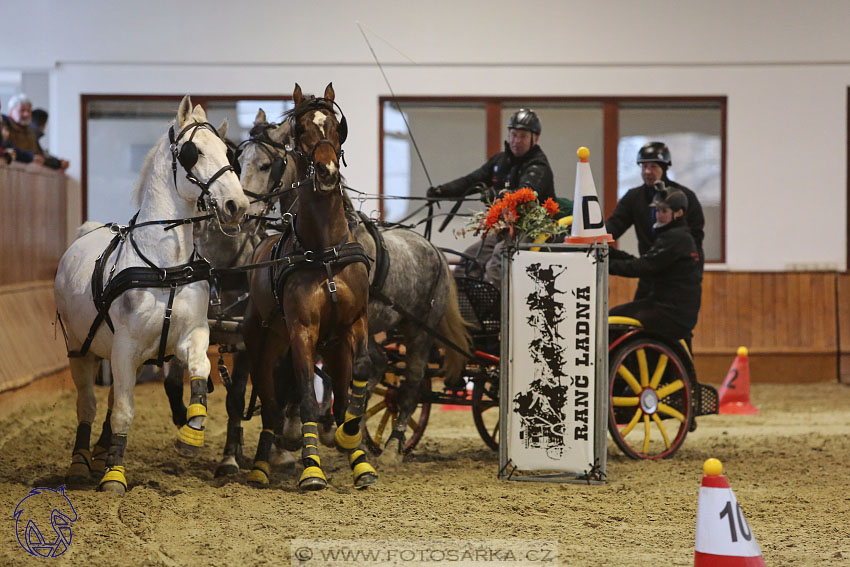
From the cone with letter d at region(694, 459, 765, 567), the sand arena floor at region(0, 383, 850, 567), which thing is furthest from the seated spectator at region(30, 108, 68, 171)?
the cone with letter d at region(694, 459, 765, 567)

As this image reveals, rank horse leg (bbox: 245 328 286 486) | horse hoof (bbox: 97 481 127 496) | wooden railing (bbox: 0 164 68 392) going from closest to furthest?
horse hoof (bbox: 97 481 127 496) < horse leg (bbox: 245 328 286 486) < wooden railing (bbox: 0 164 68 392)

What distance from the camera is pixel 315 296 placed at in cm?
604

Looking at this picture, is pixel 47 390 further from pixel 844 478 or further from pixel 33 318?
pixel 844 478

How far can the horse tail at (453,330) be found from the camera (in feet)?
23.8

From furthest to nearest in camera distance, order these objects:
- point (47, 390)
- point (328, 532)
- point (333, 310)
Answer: point (47, 390)
point (333, 310)
point (328, 532)

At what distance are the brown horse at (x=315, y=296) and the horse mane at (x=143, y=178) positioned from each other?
80cm

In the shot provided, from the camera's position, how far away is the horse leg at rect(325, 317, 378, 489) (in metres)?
6.35

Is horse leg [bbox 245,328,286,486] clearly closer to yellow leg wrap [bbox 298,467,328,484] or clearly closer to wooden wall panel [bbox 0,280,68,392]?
yellow leg wrap [bbox 298,467,328,484]

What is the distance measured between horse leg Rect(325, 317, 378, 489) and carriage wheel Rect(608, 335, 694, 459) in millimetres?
1861

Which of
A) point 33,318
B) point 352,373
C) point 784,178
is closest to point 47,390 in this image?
point 33,318

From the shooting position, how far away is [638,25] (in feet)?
40.6

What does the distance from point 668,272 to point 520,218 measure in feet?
4.94

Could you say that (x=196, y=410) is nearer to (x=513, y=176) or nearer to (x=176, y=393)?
(x=176, y=393)

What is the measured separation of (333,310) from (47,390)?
494 centimetres
